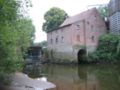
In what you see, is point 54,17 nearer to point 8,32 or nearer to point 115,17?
point 115,17

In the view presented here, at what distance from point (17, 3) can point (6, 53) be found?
2823 millimetres

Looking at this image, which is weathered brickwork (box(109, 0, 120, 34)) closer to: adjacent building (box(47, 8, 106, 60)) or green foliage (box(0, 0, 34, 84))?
adjacent building (box(47, 8, 106, 60))

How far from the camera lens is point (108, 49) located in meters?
45.0

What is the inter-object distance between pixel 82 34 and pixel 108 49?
180 inches

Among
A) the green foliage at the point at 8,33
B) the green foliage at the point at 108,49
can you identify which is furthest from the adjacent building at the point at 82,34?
the green foliage at the point at 8,33

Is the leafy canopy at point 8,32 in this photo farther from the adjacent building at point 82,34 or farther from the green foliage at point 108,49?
the adjacent building at point 82,34

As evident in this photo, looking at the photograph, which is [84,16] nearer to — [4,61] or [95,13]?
[95,13]

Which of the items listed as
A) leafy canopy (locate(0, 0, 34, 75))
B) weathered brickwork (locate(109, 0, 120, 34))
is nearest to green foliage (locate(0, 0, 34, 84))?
leafy canopy (locate(0, 0, 34, 75))

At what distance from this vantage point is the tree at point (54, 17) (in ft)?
217

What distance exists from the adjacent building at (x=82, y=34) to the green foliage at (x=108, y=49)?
4.51ft

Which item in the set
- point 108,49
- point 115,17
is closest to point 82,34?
point 108,49

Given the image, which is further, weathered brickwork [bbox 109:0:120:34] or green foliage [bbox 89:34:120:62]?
weathered brickwork [bbox 109:0:120:34]

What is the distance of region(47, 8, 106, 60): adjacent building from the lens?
4575 centimetres

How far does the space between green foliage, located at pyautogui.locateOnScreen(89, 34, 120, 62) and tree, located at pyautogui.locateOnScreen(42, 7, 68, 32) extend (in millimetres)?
21380
